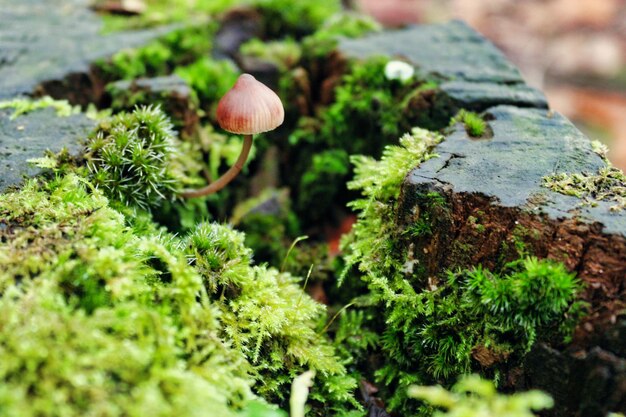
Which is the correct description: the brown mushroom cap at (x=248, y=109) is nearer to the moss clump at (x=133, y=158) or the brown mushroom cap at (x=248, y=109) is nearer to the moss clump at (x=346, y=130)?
the moss clump at (x=133, y=158)

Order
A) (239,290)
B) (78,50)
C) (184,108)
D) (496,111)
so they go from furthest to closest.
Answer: (78,50) < (184,108) < (496,111) < (239,290)

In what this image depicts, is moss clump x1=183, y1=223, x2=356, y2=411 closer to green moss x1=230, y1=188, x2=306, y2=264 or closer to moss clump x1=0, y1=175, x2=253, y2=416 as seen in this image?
moss clump x1=0, y1=175, x2=253, y2=416

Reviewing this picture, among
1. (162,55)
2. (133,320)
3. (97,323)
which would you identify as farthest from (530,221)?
(162,55)

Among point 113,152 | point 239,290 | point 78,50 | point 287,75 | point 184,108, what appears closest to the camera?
point 239,290

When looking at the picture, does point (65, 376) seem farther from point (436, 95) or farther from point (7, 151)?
point (436, 95)

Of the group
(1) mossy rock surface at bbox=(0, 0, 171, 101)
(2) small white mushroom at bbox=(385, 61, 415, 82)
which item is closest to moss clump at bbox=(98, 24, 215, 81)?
(1) mossy rock surface at bbox=(0, 0, 171, 101)

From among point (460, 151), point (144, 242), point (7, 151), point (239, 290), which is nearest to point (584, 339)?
point (460, 151)
